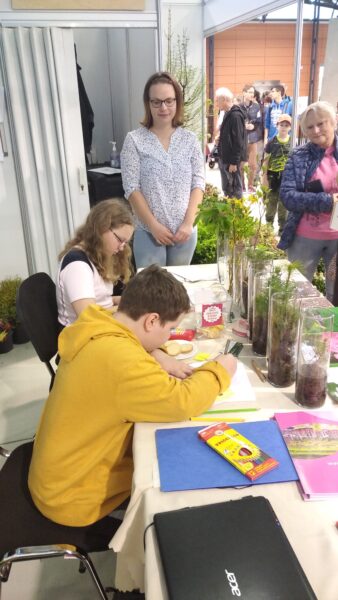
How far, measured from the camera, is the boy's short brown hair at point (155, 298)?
1264 mm

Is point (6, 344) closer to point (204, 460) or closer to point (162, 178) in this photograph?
point (162, 178)

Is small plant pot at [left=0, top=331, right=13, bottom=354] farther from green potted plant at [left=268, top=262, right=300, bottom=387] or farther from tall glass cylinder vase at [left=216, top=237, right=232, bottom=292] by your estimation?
green potted plant at [left=268, top=262, right=300, bottom=387]

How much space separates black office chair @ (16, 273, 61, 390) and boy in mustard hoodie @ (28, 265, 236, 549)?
0.52 meters

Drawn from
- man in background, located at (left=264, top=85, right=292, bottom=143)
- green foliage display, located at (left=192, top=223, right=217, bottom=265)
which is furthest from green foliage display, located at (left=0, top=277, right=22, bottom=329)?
man in background, located at (left=264, top=85, right=292, bottom=143)

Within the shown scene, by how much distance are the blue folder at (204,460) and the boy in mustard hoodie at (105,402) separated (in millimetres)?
69

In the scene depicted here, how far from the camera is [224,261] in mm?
2117

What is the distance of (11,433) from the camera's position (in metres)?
2.40

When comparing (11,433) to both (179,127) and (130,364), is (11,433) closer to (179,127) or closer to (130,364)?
(130,364)

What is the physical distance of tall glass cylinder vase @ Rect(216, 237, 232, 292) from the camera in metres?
2.04

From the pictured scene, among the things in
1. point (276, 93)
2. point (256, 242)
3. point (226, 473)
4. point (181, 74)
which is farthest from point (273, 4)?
point (226, 473)

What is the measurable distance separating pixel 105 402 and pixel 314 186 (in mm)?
1917

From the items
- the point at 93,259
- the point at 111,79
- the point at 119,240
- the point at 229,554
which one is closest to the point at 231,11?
the point at 111,79

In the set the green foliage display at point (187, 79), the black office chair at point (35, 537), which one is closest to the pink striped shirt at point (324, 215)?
the black office chair at point (35, 537)

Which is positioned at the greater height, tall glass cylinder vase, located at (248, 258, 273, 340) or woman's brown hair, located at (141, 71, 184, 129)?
woman's brown hair, located at (141, 71, 184, 129)
